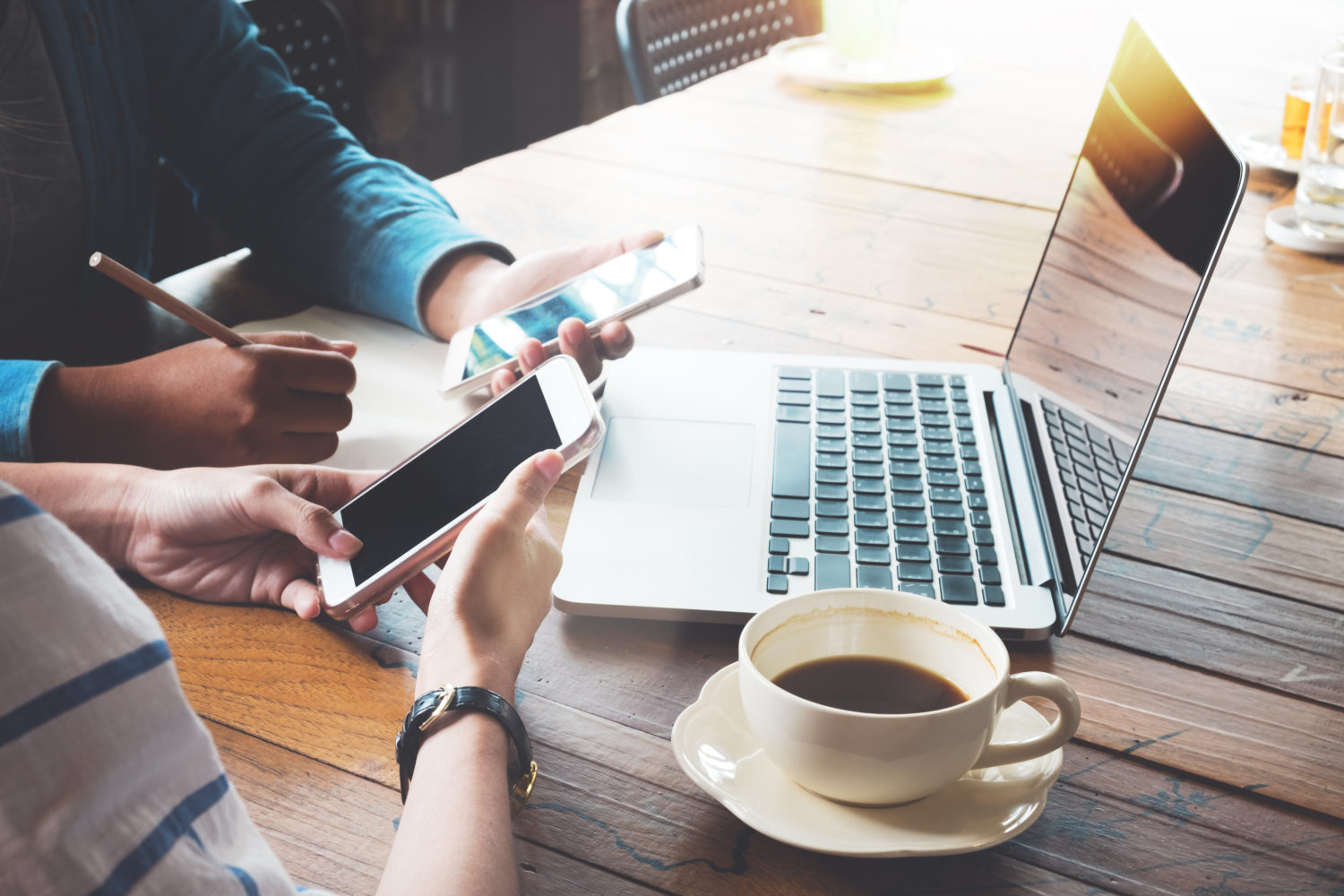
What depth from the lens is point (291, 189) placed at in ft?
3.27

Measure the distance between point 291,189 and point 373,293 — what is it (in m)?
0.18

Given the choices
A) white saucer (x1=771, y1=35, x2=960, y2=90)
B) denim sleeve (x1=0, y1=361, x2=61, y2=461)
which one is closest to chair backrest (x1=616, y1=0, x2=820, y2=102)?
white saucer (x1=771, y1=35, x2=960, y2=90)

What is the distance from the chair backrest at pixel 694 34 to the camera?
1.58 metres

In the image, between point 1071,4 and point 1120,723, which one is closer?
point 1120,723

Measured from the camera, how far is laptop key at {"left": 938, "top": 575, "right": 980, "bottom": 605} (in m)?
0.55

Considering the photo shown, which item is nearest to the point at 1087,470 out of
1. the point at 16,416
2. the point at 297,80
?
the point at 16,416

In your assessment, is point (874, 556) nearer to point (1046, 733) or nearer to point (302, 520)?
point (1046, 733)

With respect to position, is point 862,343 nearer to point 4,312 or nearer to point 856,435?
point 856,435

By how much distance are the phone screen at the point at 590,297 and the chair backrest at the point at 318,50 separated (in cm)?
85

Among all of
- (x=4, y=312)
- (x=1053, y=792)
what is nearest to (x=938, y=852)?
(x=1053, y=792)

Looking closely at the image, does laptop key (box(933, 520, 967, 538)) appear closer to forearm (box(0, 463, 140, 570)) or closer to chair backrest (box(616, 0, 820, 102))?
forearm (box(0, 463, 140, 570))

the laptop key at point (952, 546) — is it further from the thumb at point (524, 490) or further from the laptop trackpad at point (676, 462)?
the thumb at point (524, 490)

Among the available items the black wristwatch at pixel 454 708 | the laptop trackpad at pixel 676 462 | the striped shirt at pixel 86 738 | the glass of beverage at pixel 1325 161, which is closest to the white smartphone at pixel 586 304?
the laptop trackpad at pixel 676 462

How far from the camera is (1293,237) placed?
1062 mm
